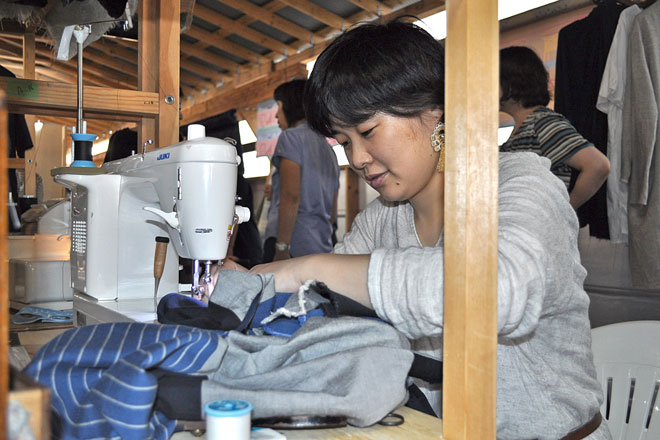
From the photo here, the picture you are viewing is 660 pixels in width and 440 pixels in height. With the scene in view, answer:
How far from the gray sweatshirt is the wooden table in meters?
0.11

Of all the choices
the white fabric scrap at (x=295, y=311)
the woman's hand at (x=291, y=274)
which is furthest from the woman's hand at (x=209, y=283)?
the white fabric scrap at (x=295, y=311)

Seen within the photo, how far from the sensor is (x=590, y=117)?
2725mm

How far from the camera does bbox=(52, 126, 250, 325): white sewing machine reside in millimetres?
1204

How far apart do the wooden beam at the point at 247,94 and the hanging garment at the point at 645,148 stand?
11.7 feet

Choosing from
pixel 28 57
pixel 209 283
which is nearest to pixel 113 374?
pixel 209 283

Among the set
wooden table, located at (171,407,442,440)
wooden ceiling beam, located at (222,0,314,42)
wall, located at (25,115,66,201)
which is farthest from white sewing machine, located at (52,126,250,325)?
wall, located at (25,115,66,201)

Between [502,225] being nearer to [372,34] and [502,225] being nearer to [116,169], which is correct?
[372,34]

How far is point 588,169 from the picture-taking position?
7.59 feet

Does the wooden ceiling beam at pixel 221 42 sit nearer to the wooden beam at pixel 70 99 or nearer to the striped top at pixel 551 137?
the striped top at pixel 551 137

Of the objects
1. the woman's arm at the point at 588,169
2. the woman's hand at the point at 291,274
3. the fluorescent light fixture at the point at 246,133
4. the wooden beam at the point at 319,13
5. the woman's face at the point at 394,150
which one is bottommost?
the woman's hand at the point at 291,274

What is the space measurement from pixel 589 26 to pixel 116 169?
2271 millimetres

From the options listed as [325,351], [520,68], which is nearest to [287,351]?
[325,351]

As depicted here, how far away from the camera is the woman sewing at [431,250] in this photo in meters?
0.74

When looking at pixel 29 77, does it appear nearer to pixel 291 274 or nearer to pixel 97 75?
pixel 291 274
